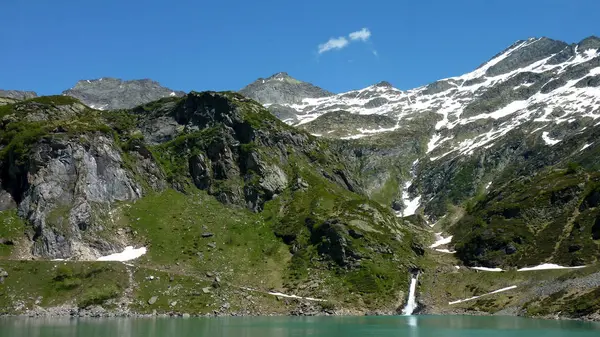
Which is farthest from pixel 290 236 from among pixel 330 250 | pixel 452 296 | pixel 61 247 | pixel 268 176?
pixel 61 247

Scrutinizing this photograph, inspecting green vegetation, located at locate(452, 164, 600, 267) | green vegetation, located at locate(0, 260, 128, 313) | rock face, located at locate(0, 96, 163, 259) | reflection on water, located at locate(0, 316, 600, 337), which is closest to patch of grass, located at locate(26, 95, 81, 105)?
rock face, located at locate(0, 96, 163, 259)

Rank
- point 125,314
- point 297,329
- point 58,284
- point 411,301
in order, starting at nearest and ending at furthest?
point 297,329
point 125,314
point 58,284
point 411,301

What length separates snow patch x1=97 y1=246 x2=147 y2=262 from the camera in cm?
13400

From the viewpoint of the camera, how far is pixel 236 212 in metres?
169

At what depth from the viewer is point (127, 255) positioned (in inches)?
5354

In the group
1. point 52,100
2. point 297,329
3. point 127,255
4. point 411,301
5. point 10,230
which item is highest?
point 52,100

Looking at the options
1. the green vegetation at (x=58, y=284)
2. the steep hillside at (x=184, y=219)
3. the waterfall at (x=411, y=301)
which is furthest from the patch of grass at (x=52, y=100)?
the waterfall at (x=411, y=301)

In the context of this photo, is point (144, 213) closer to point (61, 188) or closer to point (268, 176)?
point (61, 188)

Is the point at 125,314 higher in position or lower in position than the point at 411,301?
higher

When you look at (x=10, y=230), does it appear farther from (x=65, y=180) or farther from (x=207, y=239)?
(x=207, y=239)

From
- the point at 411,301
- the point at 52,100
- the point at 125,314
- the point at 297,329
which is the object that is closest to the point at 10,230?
the point at 125,314

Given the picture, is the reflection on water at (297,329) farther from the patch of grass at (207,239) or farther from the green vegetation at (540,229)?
the green vegetation at (540,229)

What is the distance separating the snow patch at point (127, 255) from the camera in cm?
13400

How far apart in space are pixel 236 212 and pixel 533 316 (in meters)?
90.1
